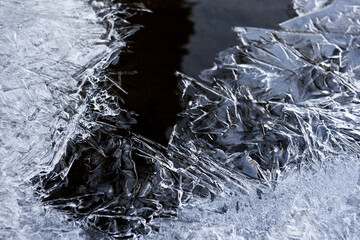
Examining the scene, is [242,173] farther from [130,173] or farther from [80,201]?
[80,201]

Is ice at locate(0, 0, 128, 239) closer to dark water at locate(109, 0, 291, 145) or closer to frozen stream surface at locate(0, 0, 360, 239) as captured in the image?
frozen stream surface at locate(0, 0, 360, 239)

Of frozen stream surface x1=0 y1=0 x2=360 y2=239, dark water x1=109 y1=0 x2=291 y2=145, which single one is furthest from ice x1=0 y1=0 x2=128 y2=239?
dark water x1=109 y1=0 x2=291 y2=145

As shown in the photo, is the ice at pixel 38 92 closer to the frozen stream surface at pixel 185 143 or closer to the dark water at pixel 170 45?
the frozen stream surface at pixel 185 143

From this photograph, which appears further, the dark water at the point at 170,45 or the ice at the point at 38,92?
the dark water at the point at 170,45

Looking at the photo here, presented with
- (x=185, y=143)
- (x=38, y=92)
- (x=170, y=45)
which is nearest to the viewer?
(x=185, y=143)

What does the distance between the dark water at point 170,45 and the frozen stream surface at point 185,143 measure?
0.06 m

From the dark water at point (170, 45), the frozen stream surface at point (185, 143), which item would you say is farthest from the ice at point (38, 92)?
the dark water at point (170, 45)

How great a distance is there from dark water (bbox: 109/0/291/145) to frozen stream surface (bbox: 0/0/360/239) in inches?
2.4

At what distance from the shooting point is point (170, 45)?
1.92m

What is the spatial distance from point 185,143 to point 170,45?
64 centimetres

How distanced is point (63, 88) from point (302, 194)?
1.01 meters

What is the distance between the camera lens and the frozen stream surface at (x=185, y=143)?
4.11 feet

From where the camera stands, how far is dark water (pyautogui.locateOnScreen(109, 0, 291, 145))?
1612 millimetres

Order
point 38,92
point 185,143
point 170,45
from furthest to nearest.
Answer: point 170,45 → point 38,92 → point 185,143
